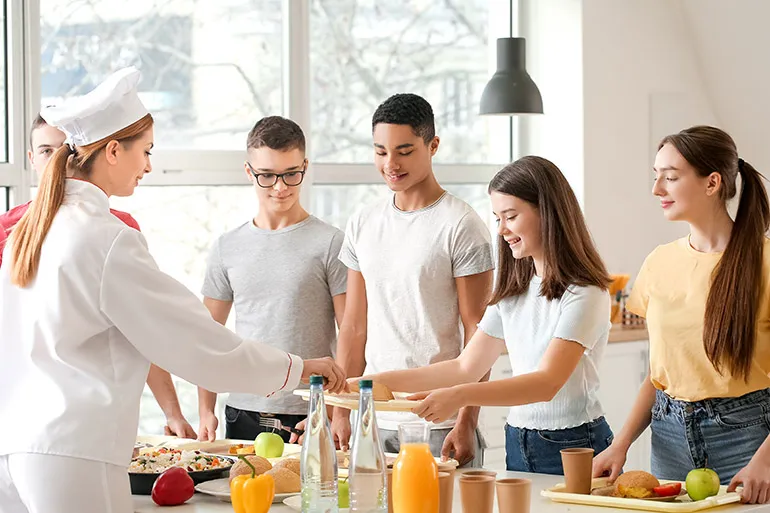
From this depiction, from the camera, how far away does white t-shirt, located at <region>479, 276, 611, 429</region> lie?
2564mm

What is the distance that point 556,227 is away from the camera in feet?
8.59

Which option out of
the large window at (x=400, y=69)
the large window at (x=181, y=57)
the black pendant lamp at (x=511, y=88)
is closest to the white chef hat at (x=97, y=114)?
Answer: the large window at (x=181, y=57)

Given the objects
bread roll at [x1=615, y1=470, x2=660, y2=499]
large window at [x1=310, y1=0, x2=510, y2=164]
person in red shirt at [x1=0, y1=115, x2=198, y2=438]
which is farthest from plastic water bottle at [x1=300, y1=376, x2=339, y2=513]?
large window at [x1=310, y1=0, x2=510, y2=164]

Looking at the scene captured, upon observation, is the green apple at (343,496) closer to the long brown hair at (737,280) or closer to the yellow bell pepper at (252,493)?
the yellow bell pepper at (252,493)

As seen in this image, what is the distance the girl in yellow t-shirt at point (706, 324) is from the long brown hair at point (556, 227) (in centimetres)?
19

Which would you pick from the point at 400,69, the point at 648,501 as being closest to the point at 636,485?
the point at 648,501

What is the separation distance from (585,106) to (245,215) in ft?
5.65

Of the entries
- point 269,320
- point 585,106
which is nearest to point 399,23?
point 585,106

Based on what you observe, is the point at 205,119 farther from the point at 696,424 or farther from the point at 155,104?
the point at 696,424

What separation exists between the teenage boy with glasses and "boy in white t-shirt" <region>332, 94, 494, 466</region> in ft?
0.36

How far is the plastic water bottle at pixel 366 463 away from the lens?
1.96 meters

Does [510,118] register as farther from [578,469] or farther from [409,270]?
[578,469]

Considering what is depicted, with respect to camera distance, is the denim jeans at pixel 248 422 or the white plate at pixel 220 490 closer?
the white plate at pixel 220 490

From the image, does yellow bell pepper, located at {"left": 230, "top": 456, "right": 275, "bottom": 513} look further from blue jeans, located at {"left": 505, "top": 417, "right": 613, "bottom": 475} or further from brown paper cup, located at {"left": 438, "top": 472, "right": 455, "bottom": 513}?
blue jeans, located at {"left": 505, "top": 417, "right": 613, "bottom": 475}
